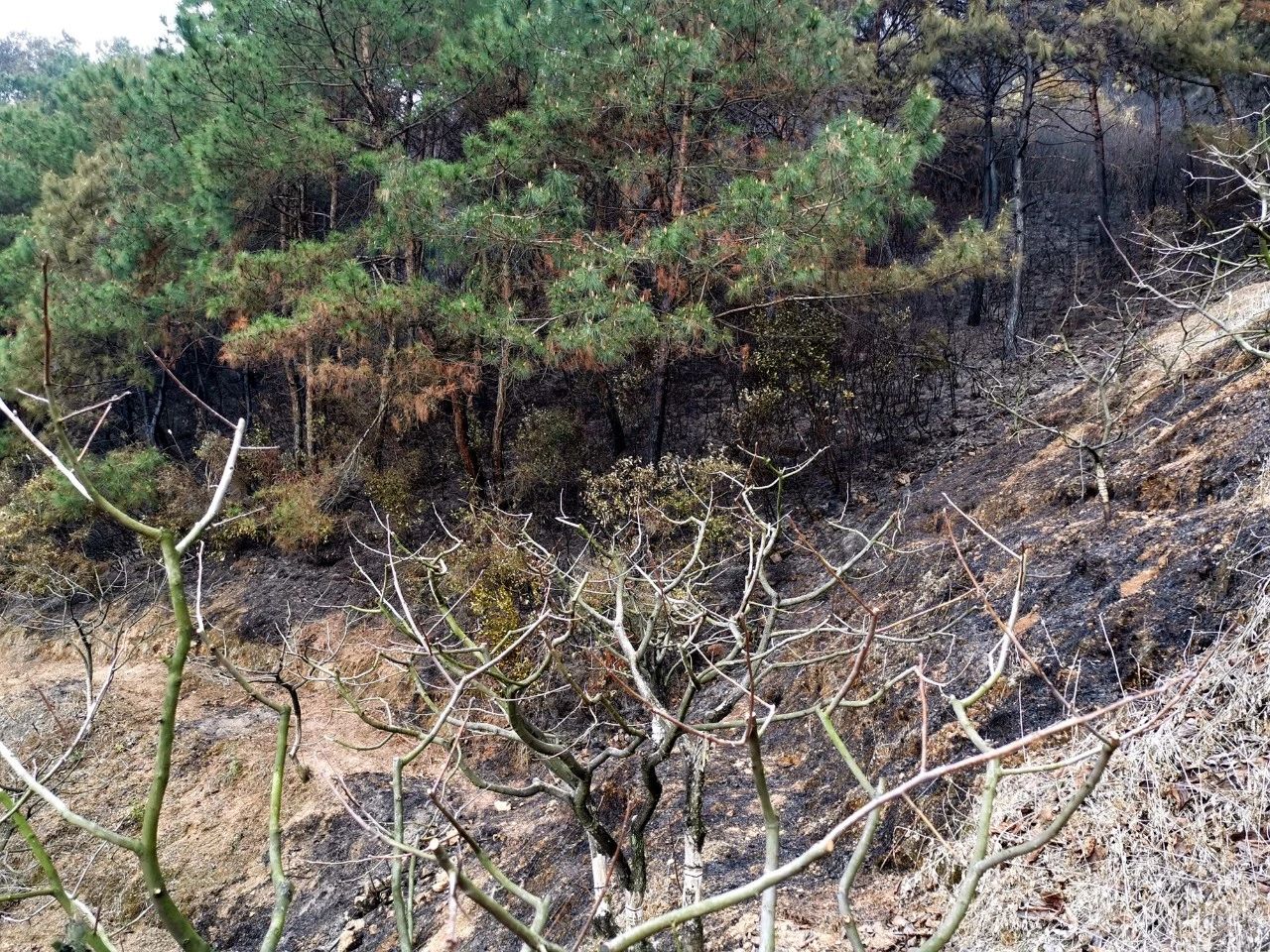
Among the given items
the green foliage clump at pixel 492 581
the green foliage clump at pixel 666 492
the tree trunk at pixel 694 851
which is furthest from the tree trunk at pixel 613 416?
A: the tree trunk at pixel 694 851

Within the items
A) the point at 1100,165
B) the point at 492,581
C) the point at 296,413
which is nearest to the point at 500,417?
the point at 492,581

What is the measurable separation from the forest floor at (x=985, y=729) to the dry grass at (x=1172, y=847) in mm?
10

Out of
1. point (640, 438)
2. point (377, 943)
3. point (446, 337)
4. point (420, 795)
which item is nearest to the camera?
point (377, 943)

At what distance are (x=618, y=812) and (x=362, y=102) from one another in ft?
30.4

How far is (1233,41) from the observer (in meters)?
10.4

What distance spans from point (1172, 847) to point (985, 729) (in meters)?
1.58

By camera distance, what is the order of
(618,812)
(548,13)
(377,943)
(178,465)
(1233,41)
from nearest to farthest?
(377,943)
(618,812)
(548,13)
(1233,41)
(178,465)

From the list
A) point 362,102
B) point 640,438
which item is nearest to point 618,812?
point 640,438

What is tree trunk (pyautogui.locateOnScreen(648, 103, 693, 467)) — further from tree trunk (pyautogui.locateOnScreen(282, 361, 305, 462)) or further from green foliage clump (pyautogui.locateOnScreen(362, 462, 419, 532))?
tree trunk (pyautogui.locateOnScreen(282, 361, 305, 462))

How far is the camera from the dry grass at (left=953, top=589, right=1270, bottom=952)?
9.33 feet

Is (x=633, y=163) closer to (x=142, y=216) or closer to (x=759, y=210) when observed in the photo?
(x=759, y=210)

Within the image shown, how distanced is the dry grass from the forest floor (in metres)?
0.01

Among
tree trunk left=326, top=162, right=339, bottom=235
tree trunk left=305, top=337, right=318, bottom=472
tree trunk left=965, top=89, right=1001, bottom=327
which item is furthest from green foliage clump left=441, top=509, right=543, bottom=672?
tree trunk left=965, top=89, right=1001, bottom=327

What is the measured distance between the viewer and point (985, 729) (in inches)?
185
